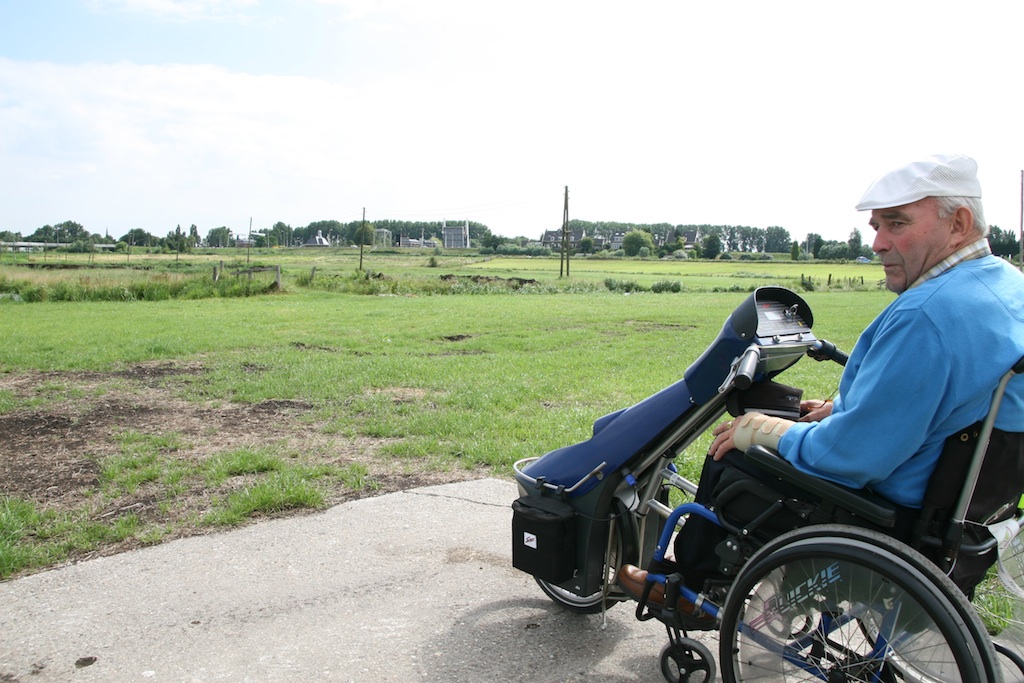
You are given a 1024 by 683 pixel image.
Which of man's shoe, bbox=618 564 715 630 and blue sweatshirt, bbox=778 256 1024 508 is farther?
man's shoe, bbox=618 564 715 630

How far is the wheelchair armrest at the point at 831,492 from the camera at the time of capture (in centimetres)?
218

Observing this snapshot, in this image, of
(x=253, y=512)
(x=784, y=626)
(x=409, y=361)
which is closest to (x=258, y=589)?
(x=253, y=512)

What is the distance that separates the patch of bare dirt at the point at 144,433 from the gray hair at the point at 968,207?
3720 mm

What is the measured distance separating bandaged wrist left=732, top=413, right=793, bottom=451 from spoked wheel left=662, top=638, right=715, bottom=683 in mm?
805

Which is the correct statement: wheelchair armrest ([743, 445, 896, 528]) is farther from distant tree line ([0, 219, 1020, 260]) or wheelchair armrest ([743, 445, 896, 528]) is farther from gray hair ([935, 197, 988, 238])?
distant tree line ([0, 219, 1020, 260])

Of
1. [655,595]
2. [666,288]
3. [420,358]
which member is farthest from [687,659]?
[666,288]

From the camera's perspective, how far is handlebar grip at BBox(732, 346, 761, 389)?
2.33 m

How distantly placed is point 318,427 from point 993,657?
18.7 feet

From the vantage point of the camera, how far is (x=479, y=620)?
3.36 metres

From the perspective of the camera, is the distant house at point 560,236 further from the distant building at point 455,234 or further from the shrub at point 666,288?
the shrub at point 666,288

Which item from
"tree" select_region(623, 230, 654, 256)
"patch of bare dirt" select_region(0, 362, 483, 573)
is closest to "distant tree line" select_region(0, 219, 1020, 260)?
"tree" select_region(623, 230, 654, 256)

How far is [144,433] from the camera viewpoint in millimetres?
6578

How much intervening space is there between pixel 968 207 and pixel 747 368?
0.78 m

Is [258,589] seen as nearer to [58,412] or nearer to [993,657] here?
[993,657]
